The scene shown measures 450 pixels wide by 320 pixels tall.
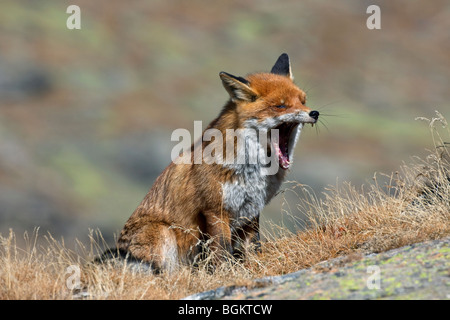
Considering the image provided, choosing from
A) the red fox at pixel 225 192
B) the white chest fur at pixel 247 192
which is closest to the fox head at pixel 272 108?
the red fox at pixel 225 192

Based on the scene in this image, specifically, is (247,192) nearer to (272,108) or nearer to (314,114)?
(272,108)

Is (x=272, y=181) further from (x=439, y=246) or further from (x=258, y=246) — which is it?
(x=439, y=246)

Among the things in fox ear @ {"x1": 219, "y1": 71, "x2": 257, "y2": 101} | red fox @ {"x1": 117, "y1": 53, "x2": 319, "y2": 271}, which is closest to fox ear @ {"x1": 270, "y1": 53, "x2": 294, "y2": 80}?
red fox @ {"x1": 117, "y1": 53, "x2": 319, "y2": 271}

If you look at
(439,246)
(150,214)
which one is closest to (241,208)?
(150,214)

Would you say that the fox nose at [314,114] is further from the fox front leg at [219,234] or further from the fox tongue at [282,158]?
the fox front leg at [219,234]

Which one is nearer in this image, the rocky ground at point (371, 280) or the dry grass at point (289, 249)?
the rocky ground at point (371, 280)

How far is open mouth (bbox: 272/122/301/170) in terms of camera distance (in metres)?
8.93

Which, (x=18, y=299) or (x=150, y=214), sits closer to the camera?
(x=18, y=299)

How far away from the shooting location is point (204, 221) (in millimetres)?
8961

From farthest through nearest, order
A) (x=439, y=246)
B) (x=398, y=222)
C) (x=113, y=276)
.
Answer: (x=398, y=222) < (x=113, y=276) < (x=439, y=246)

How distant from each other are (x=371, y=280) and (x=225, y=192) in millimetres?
3161

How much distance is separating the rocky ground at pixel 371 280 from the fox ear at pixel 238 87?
291 cm

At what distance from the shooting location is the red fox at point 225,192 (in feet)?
28.4
